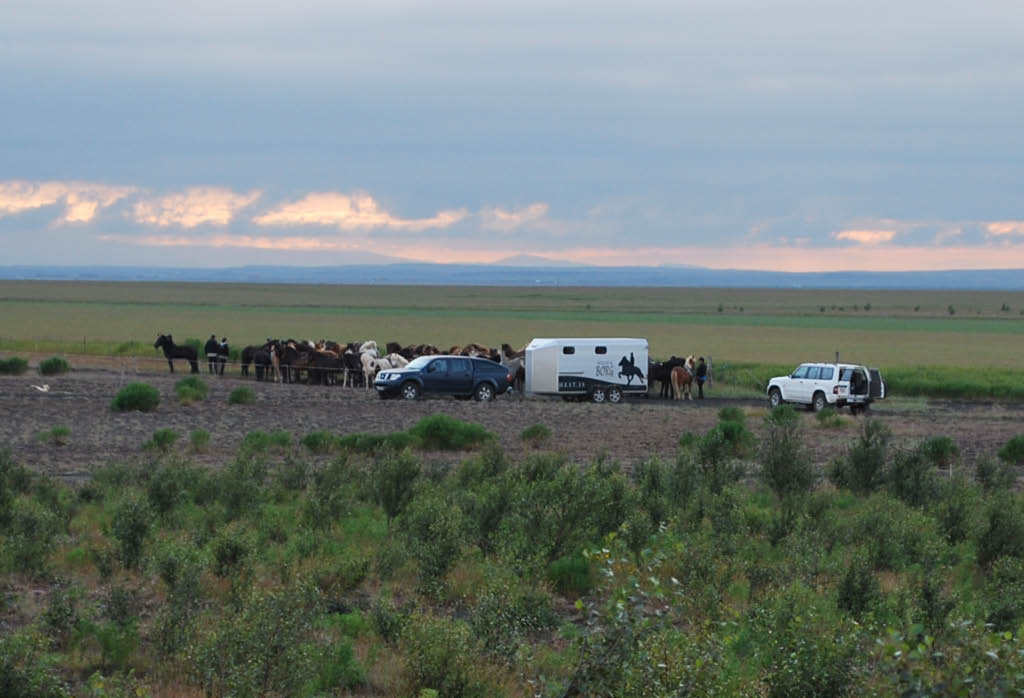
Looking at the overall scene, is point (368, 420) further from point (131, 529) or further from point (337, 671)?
point (337, 671)

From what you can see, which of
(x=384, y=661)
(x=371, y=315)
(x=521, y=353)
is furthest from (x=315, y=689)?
(x=371, y=315)

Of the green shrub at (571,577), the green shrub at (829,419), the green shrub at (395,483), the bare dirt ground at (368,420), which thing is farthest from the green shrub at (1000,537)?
the green shrub at (829,419)

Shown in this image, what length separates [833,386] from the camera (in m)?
35.1

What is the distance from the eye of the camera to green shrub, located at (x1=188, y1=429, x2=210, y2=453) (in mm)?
23344

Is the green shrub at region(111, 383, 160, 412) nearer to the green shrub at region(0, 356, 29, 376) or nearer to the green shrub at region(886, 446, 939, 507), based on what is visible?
the green shrub at region(0, 356, 29, 376)

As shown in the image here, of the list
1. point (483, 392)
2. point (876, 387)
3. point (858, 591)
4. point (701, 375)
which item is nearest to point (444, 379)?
point (483, 392)

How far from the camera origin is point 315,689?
8977 millimetres

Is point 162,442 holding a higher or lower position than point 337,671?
lower

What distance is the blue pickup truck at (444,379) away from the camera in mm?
35844

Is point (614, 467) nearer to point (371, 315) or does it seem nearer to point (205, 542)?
point (205, 542)

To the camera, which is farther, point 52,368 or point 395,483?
point 52,368

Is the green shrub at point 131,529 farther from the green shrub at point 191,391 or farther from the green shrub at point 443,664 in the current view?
the green shrub at point 191,391

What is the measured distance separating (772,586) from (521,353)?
29.6 metres

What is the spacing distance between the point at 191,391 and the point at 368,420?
18.4 ft
